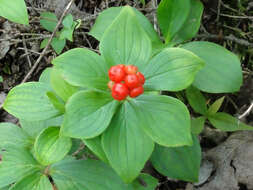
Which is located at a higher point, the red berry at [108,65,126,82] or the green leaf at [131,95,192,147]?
the red berry at [108,65,126,82]

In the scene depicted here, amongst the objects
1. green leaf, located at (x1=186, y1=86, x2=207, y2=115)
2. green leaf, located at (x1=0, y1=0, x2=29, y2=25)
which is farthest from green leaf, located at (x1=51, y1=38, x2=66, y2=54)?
green leaf, located at (x1=186, y1=86, x2=207, y2=115)

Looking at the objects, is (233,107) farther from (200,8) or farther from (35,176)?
(35,176)

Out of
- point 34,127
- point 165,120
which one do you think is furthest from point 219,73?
point 34,127

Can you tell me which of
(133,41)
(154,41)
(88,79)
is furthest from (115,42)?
(154,41)

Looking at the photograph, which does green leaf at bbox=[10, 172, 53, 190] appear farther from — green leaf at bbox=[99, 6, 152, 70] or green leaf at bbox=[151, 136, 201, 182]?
green leaf at bbox=[99, 6, 152, 70]

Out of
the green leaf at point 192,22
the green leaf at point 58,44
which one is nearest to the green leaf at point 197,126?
the green leaf at point 192,22

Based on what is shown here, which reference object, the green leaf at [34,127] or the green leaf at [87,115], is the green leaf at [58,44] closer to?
the green leaf at [34,127]
